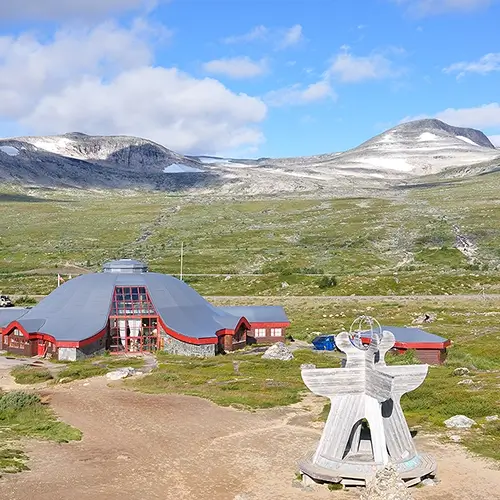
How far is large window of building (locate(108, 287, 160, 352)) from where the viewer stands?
58562 mm

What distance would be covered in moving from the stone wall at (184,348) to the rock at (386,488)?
124 feet

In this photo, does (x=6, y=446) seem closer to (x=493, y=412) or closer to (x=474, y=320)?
(x=493, y=412)

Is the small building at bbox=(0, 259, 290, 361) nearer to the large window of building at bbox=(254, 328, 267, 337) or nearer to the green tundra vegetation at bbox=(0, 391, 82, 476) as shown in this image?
the large window of building at bbox=(254, 328, 267, 337)

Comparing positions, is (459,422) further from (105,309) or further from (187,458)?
(105,309)

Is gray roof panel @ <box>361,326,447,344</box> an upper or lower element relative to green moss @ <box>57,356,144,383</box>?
upper

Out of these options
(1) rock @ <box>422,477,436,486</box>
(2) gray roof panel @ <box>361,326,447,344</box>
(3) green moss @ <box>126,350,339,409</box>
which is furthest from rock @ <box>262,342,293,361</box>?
(1) rock @ <box>422,477,436,486</box>

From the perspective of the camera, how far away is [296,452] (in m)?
29.0

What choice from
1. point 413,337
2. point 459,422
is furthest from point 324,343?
point 459,422

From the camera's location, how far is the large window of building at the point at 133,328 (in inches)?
2306

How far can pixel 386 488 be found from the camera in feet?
63.8

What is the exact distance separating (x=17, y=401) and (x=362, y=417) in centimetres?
2039

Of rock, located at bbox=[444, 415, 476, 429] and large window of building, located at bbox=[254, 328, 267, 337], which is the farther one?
large window of building, located at bbox=[254, 328, 267, 337]

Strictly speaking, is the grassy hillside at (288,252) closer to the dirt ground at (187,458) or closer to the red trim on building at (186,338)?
the red trim on building at (186,338)

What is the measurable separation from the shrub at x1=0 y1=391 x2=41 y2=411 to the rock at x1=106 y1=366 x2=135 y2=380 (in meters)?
8.41
